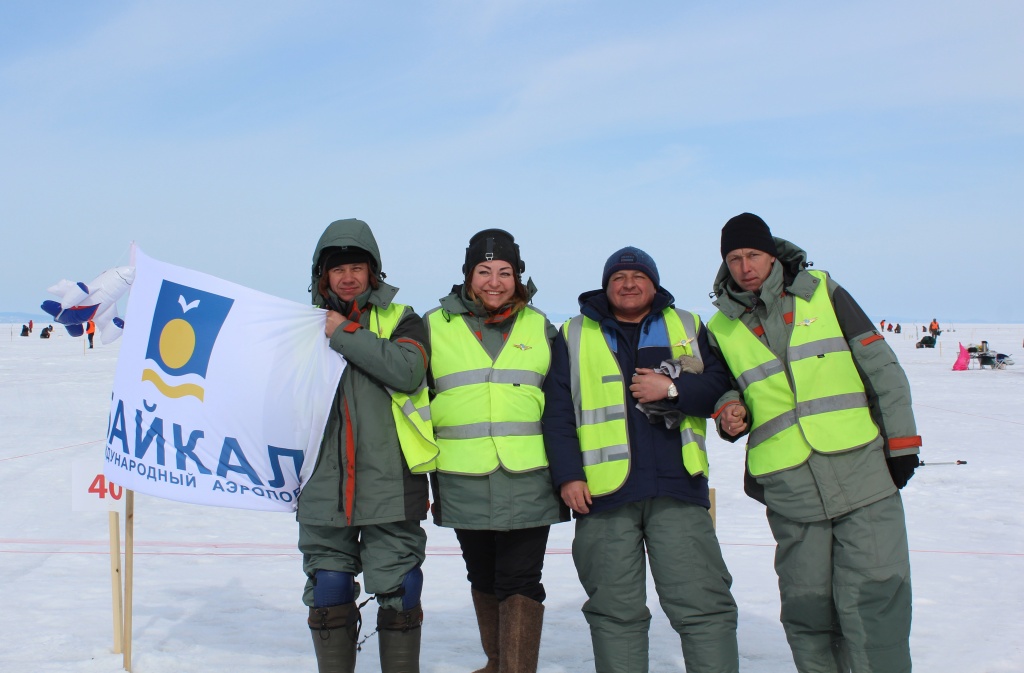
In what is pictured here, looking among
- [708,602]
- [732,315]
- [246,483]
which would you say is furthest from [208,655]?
[732,315]

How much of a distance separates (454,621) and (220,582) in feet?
4.87

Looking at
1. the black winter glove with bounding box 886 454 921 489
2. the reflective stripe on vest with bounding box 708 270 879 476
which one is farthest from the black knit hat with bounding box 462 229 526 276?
the black winter glove with bounding box 886 454 921 489

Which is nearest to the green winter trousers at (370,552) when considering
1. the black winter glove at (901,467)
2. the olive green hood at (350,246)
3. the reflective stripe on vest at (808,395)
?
the olive green hood at (350,246)

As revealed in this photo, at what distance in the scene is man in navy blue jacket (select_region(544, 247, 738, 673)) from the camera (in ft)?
9.91

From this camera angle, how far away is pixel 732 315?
10.3 feet

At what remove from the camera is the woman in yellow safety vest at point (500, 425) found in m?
3.18

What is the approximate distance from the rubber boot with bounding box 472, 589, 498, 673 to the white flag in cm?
90

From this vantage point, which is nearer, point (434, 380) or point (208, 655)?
point (434, 380)

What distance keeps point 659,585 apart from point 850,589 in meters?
0.66

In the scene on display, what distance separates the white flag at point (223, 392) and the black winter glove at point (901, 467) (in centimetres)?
201

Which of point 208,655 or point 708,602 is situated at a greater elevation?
point 708,602

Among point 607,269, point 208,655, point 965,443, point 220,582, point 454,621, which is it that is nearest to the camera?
point 607,269

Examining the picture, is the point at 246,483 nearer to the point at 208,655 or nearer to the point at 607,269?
the point at 208,655

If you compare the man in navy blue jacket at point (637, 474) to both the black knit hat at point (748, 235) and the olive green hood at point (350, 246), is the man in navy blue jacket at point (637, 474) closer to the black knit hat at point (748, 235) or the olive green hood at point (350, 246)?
the black knit hat at point (748, 235)
